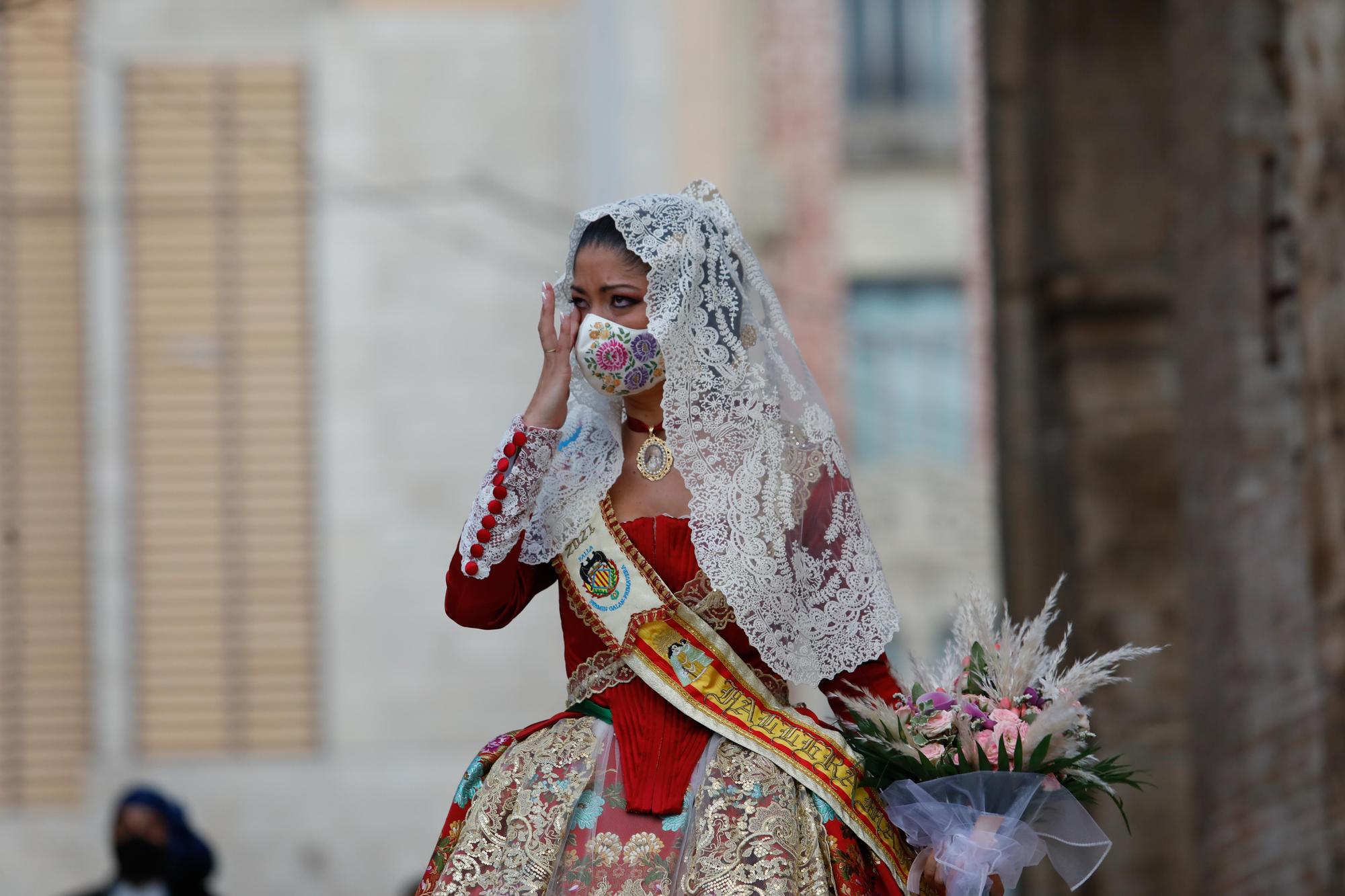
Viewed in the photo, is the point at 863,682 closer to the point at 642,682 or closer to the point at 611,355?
the point at 642,682

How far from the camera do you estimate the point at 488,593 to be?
4.07m

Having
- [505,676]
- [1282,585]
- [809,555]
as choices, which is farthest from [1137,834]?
[809,555]

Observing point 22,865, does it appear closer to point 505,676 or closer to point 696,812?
point 505,676

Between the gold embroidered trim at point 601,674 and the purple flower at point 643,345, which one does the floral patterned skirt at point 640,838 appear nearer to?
the gold embroidered trim at point 601,674

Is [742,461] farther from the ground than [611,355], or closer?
closer

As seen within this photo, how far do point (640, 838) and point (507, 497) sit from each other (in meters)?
0.66

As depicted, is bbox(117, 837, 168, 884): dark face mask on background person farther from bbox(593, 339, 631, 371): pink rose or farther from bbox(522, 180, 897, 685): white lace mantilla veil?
bbox(593, 339, 631, 371): pink rose

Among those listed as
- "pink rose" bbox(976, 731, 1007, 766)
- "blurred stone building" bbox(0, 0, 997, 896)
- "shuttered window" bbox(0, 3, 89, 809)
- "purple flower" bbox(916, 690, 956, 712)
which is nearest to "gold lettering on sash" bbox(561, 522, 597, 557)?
"purple flower" bbox(916, 690, 956, 712)

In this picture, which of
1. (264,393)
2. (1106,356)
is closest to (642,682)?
(1106,356)

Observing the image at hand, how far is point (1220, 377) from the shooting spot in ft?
25.4

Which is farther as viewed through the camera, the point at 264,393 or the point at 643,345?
the point at 264,393

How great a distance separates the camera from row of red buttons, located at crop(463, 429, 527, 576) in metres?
4.00

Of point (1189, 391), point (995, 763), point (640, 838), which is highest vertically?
point (1189, 391)

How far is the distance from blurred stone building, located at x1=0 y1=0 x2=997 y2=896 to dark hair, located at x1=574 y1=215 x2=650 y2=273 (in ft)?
27.8
